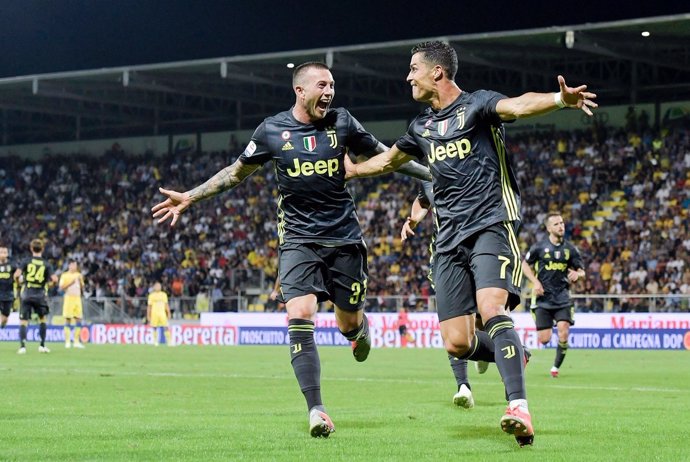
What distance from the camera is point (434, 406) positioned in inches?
443

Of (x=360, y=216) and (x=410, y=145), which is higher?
(x=360, y=216)

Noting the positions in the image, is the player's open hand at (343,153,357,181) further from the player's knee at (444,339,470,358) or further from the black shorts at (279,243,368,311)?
the player's knee at (444,339,470,358)

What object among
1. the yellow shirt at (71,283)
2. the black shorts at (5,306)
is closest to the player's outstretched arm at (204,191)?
the black shorts at (5,306)

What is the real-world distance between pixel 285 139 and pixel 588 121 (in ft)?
117

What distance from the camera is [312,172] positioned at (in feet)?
29.2

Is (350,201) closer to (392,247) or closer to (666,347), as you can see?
(666,347)

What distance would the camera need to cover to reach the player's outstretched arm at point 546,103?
6965 mm

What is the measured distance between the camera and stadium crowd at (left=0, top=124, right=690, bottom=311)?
3606 centimetres

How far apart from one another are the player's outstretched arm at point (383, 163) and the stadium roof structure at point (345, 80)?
28127 mm

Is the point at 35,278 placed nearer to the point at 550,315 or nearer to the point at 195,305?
the point at 195,305

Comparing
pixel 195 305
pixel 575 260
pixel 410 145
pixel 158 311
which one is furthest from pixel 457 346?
pixel 195 305

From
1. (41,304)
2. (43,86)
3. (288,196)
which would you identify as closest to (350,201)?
(288,196)

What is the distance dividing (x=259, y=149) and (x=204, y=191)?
0.56 metres

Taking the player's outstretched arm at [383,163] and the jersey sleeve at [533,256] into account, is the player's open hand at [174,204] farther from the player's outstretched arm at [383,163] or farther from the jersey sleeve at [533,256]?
the jersey sleeve at [533,256]
